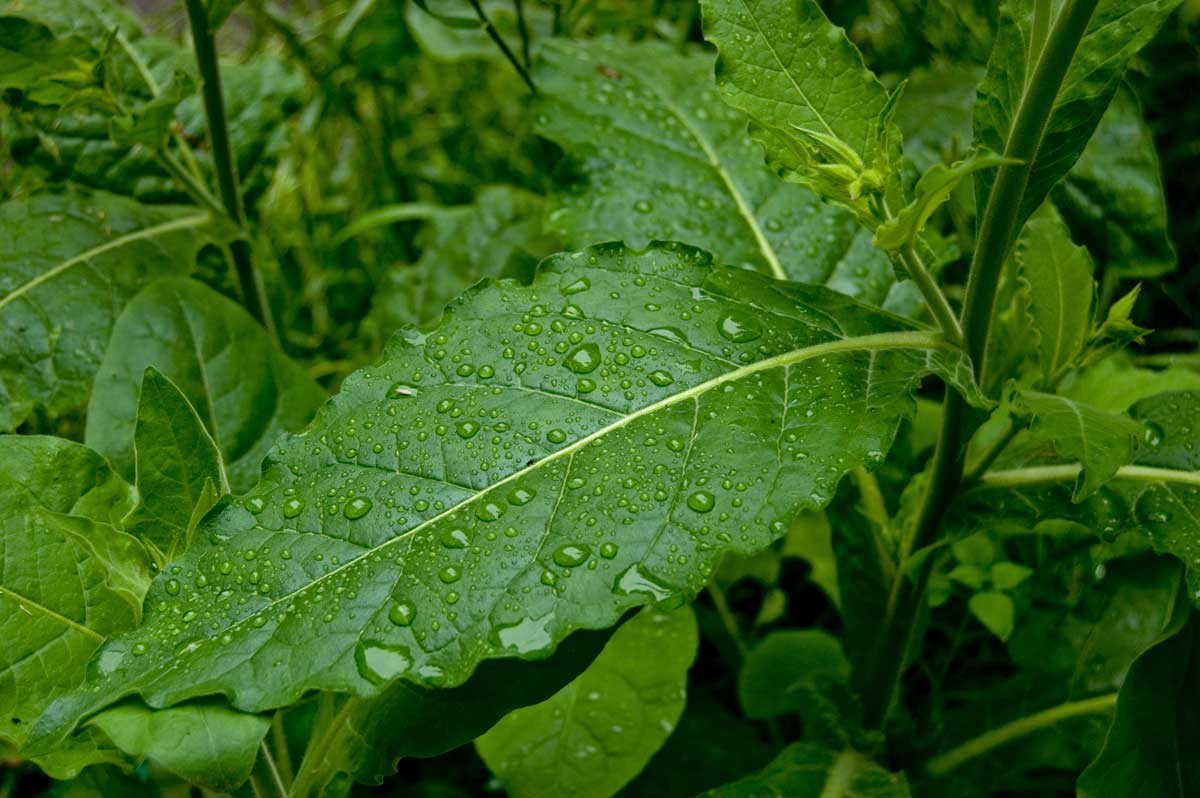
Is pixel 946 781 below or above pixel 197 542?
below

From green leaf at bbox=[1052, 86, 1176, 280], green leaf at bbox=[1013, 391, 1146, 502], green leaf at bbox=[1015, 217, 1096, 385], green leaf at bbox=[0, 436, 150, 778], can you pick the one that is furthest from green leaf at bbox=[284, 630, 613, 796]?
green leaf at bbox=[1052, 86, 1176, 280]

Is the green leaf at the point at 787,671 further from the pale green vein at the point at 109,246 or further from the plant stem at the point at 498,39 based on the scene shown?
the pale green vein at the point at 109,246

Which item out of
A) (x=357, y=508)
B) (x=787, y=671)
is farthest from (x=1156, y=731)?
(x=357, y=508)

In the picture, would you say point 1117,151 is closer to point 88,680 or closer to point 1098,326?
point 1098,326

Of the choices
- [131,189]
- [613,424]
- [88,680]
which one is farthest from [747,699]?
[131,189]

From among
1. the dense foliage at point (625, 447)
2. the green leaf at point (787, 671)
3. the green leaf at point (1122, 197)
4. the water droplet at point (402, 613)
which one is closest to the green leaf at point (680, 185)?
the dense foliage at point (625, 447)

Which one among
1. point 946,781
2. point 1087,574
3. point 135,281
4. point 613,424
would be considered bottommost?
point 946,781

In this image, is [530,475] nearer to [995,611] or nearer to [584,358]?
[584,358]
